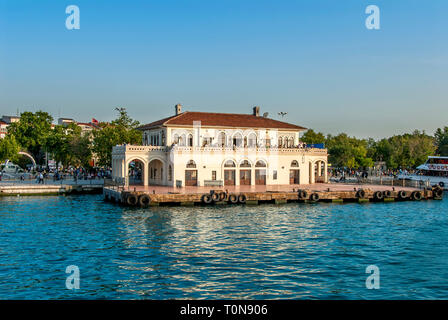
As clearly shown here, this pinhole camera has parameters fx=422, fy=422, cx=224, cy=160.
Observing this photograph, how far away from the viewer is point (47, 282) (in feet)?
57.9

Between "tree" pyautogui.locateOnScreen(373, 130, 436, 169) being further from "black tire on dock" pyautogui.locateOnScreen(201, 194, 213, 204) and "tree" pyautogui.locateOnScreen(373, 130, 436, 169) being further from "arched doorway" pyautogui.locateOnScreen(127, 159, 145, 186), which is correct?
"black tire on dock" pyautogui.locateOnScreen(201, 194, 213, 204)

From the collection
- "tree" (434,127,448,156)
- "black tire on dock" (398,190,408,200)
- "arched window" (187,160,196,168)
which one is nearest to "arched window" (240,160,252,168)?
"arched window" (187,160,196,168)

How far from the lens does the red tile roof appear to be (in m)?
50.5

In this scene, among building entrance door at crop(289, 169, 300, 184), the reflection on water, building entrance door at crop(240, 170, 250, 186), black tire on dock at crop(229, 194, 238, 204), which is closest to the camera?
the reflection on water

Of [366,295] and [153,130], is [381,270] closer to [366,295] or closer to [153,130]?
[366,295]

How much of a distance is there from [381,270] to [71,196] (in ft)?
128

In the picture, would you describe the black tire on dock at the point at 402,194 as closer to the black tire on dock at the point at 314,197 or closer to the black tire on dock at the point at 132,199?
the black tire on dock at the point at 314,197

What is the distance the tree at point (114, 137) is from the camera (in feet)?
203

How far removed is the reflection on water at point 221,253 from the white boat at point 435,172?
1056 inches

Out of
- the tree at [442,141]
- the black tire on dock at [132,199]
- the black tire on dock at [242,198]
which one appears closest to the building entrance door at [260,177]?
the black tire on dock at [242,198]

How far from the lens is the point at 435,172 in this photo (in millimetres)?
Answer: 63031

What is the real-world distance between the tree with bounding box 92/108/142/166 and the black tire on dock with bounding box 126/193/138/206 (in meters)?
23.4
